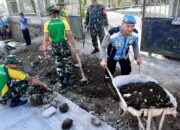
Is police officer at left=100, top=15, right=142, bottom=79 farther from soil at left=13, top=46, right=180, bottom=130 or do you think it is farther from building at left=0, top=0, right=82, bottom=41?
building at left=0, top=0, right=82, bottom=41

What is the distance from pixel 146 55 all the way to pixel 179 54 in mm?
1023

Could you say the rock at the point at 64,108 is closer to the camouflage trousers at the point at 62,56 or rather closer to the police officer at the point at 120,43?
the camouflage trousers at the point at 62,56

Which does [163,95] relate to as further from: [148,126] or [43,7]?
[43,7]

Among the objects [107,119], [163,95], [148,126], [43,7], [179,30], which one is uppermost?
[43,7]

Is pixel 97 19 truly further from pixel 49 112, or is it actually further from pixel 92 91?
pixel 49 112

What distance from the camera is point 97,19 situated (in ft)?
20.3

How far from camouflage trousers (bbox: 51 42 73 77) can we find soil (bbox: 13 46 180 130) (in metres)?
0.45

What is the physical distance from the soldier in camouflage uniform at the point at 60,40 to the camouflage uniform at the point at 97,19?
192cm

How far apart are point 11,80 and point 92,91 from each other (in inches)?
67.5

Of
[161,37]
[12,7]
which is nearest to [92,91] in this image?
[161,37]

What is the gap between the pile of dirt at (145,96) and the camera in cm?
266

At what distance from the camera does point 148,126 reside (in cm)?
256

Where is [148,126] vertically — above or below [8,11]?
below

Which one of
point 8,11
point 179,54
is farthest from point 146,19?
point 8,11
